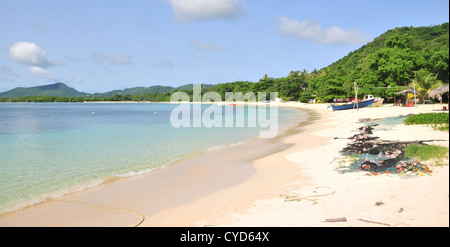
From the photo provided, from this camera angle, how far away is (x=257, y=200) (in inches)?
282

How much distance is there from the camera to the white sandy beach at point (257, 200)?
18.1 ft

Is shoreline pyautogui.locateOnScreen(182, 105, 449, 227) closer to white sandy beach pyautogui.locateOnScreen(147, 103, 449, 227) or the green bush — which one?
white sandy beach pyautogui.locateOnScreen(147, 103, 449, 227)

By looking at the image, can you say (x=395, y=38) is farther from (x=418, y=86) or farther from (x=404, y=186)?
(x=404, y=186)

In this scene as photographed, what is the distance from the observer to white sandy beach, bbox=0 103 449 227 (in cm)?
552

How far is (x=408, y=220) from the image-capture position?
4980 mm

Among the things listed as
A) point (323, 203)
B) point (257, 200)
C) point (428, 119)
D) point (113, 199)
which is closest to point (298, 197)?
point (323, 203)

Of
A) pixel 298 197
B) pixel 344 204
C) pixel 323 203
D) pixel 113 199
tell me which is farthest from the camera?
pixel 113 199

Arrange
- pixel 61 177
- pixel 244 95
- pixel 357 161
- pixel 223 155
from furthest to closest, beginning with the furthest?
1. pixel 244 95
2. pixel 223 155
3. pixel 61 177
4. pixel 357 161

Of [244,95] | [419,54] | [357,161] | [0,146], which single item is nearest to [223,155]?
[357,161]

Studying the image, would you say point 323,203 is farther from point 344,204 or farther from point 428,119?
point 428,119

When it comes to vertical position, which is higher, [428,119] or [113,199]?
[428,119]

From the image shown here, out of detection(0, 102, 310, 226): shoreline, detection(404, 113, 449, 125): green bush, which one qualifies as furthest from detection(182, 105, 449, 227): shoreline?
detection(404, 113, 449, 125): green bush

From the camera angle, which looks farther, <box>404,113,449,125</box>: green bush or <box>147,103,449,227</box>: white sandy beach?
<box>404,113,449,125</box>: green bush

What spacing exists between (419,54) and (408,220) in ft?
158
